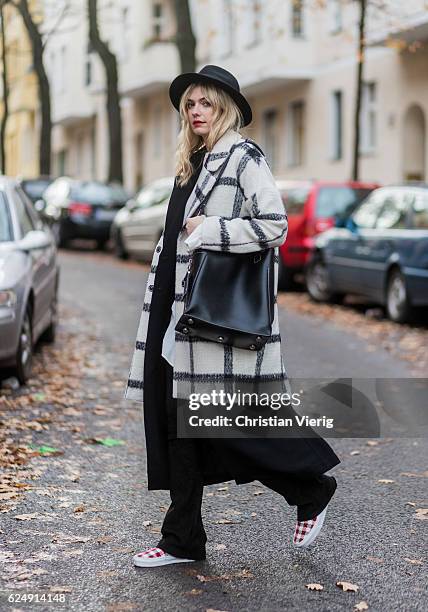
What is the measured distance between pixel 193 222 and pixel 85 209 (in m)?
22.9

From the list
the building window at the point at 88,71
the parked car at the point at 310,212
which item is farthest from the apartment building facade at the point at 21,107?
the parked car at the point at 310,212

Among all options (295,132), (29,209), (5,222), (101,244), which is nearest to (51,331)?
(29,209)

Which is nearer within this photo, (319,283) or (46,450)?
(46,450)

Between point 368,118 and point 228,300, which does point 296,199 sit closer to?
point 368,118

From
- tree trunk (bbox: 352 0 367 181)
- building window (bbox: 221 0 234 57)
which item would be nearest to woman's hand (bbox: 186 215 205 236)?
tree trunk (bbox: 352 0 367 181)

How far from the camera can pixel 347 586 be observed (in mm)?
4730

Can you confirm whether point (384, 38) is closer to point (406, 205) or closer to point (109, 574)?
point (406, 205)

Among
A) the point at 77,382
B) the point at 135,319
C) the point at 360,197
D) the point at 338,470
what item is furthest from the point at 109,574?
the point at 360,197

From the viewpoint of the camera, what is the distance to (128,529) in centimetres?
561

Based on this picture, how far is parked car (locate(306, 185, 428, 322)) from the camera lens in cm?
1405

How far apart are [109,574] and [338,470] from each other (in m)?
2.28

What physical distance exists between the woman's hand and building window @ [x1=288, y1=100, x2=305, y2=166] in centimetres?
2980

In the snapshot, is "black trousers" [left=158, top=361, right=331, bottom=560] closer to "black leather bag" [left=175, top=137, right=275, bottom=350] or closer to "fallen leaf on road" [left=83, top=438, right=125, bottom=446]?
"black leather bag" [left=175, top=137, right=275, bottom=350]

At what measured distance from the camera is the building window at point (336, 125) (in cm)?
3250
